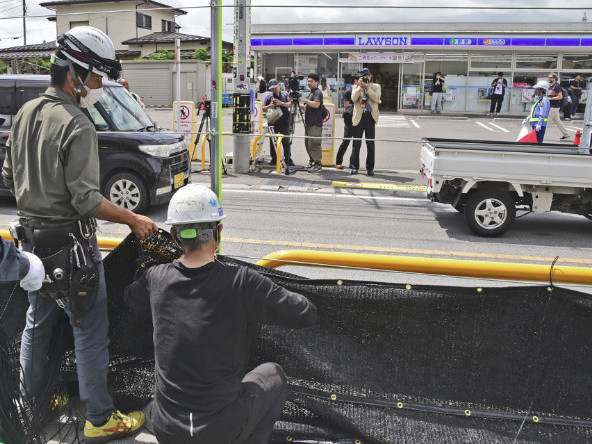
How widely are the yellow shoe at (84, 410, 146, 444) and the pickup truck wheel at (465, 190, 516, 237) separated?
6.00 meters

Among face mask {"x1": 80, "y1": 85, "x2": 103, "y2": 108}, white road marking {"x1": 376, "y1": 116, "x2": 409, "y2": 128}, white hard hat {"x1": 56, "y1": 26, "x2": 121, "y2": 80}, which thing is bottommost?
white road marking {"x1": 376, "y1": 116, "x2": 409, "y2": 128}

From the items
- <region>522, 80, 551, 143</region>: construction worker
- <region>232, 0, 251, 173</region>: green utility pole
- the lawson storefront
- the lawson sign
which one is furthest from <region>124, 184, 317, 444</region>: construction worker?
the lawson storefront

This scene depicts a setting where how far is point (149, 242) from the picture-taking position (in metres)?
3.35

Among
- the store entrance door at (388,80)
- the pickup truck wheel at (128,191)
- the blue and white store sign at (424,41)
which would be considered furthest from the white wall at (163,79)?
the pickup truck wheel at (128,191)

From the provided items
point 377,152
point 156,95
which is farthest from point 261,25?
point 377,152

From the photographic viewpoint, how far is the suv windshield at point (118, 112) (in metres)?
9.12

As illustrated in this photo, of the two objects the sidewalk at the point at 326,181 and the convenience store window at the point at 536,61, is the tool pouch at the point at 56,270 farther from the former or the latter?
the convenience store window at the point at 536,61

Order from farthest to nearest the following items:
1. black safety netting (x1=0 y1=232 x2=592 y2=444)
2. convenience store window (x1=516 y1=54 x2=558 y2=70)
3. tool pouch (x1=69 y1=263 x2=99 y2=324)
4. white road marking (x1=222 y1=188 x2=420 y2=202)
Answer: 1. convenience store window (x1=516 y1=54 x2=558 y2=70)
2. white road marking (x1=222 y1=188 x2=420 y2=202)
3. black safety netting (x1=0 y1=232 x2=592 y2=444)
4. tool pouch (x1=69 y1=263 x2=99 y2=324)

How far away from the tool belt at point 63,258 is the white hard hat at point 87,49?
2.54 feet

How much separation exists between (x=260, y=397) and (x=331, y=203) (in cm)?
783

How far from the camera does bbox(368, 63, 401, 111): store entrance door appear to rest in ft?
101

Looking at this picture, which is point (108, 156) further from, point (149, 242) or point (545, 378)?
point (545, 378)

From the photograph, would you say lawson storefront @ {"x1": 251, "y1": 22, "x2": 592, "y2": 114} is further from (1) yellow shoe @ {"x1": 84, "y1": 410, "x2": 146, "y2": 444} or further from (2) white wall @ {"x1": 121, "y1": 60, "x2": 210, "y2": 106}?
(1) yellow shoe @ {"x1": 84, "y1": 410, "x2": 146, "y2": 444}

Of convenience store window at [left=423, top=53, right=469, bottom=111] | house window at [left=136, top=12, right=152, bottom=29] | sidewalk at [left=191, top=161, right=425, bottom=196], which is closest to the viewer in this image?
sidewalk at [left=191, top=161, right=425, bottom=196]
